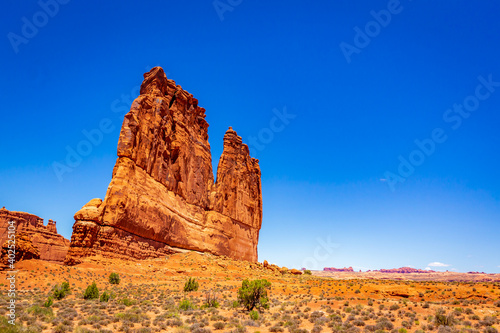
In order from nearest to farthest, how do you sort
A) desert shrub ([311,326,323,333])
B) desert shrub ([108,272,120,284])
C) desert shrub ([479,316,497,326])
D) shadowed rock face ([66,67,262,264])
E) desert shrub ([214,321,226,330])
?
desert shrub ([311,326,323,333]), desert shrub ([214,321,226,330]), desert shrub ([479,316,497,326]), desert shrub ([108,272,120,284]), shadowed rock face ([66,67,262,264])

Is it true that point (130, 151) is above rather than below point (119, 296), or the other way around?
above

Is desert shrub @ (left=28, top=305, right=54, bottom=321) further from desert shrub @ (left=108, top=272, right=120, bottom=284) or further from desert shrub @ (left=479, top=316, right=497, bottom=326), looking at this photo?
desert shrub @ (left=479, top=316, right=497, bottom=326)

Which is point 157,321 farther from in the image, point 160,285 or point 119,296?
point 160,285

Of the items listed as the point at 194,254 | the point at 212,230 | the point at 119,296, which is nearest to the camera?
the point at 119,296

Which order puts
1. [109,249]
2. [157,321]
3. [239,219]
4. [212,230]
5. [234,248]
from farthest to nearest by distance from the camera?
[239,219] → [234,248] → [212,230] → [109,249] → [157,321]

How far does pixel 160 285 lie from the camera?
26.6 meters

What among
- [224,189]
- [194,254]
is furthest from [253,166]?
[194,254]

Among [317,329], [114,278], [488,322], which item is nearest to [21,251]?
[114,278]

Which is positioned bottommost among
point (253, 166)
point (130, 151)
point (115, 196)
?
point (115, 196)

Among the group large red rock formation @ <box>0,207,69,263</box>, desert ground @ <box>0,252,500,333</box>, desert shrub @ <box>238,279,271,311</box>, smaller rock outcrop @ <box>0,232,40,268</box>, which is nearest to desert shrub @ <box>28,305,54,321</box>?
desert ground @ <box>0,252,500,333</box>

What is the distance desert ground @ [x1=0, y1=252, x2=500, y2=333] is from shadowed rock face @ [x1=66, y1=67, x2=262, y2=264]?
10.4 feet

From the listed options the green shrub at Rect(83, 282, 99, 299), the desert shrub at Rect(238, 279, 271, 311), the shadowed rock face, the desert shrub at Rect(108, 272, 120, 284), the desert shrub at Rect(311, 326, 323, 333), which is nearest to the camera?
the desert shrub at Rect(311, 326, 323, 333)

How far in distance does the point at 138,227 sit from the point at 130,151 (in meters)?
8.89

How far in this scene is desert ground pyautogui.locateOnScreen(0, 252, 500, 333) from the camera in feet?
41.5
